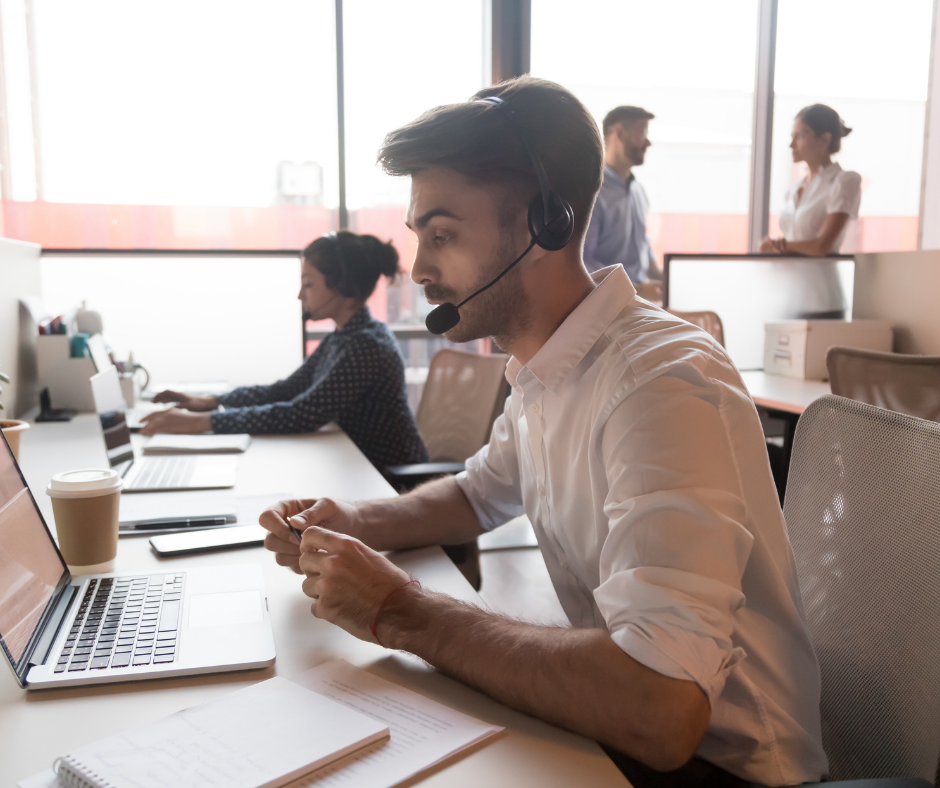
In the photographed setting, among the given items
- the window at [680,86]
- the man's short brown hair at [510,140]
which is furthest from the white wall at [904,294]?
the man's short brown hair at [510,140]

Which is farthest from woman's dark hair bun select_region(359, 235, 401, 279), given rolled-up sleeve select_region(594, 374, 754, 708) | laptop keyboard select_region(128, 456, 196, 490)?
rolled-up sleeve select_region(594, 374, 754, 708)

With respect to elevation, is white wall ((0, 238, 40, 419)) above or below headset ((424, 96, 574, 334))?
below

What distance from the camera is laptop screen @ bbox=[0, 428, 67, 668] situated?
74cm

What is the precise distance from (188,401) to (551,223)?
1.77 meters

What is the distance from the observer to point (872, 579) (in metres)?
0.85

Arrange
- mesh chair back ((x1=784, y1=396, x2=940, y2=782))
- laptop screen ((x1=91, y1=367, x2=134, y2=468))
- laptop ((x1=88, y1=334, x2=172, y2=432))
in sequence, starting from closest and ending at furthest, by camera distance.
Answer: mesh chair back ((x1=784, y1=396, x2=940, y2=782)), laptop screen ((x1=91, y1=367, x2=134, y2=468)), laptop ((x1=88, y1=334, x2=172, y2=432))

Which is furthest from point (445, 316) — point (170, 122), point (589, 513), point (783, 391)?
point (170, 122)

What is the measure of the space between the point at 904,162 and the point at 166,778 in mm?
5350

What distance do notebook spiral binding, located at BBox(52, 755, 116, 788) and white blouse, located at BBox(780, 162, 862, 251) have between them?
3.47 m

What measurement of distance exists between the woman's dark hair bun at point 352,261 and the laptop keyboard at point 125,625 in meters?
1.47

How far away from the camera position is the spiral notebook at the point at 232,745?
1.86 feet

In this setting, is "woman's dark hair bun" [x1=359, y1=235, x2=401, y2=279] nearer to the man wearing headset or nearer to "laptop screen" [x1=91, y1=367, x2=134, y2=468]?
"laptop screen" [x1=91, y1=367, x2=134, y2=468]

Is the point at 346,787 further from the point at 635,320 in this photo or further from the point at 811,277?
the point at 811,277

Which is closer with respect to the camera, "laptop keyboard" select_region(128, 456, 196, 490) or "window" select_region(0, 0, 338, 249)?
"laptop keyboard" select_region(128, 456, 196, 490)
